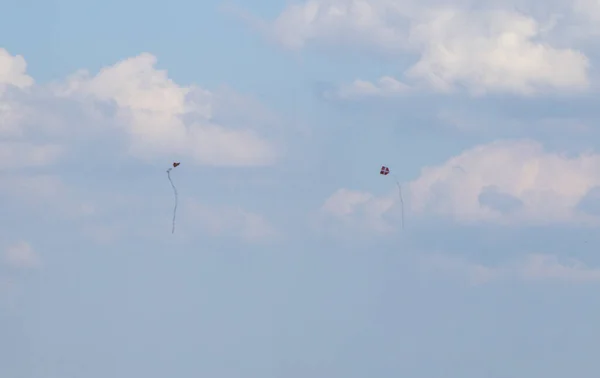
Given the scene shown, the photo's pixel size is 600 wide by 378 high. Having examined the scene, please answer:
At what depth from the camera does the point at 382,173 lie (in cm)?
14062

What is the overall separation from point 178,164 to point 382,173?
262ft

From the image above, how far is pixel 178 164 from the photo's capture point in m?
137
